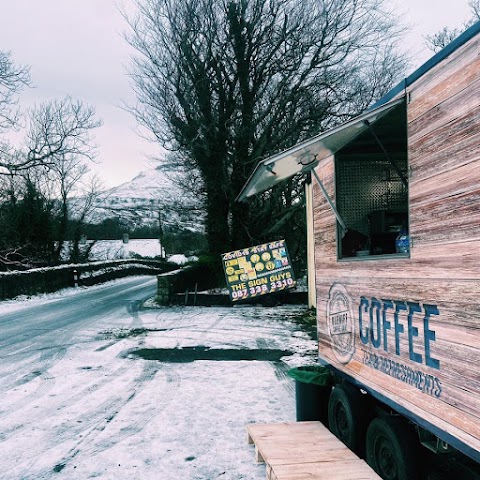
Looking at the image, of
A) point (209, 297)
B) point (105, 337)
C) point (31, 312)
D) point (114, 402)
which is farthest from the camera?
point (209, 297)

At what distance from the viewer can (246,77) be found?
2086 cm

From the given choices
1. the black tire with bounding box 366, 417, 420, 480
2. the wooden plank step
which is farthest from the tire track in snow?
the black tire with bounding box 366, 417, 420, 480

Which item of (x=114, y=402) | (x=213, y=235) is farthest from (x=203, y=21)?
(x=114, y=402)

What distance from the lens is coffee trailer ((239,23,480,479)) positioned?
2836mm

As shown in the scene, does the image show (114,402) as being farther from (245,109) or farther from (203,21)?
(203,21)

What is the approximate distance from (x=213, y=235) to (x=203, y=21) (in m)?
9.14

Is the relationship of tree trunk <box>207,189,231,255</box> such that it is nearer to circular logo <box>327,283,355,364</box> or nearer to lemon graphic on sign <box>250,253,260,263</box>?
lemon graphic on sign <box>250,253,260,263</box>

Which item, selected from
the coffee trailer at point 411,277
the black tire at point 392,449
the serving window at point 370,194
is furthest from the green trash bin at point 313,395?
the serving window at point 370,194

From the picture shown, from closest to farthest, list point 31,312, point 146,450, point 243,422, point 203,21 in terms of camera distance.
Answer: point 146,450
point 243,422
point 31,312
point 203,21

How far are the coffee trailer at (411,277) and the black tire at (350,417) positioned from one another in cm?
1

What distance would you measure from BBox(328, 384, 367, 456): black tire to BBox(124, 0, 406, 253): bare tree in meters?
15.5

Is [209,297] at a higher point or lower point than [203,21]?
lower

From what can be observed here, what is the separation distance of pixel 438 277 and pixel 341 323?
1917 mm

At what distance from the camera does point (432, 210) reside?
3211 millimetres
